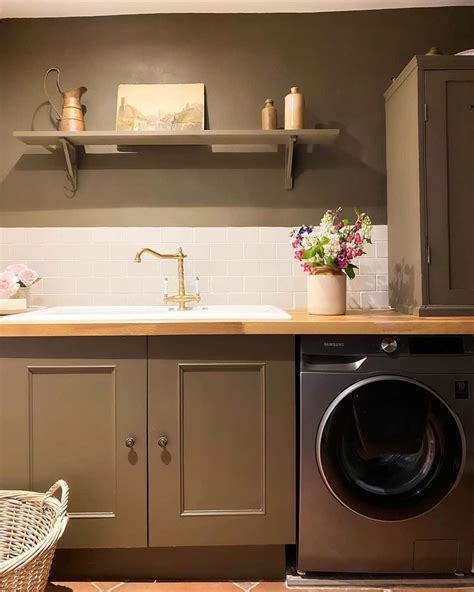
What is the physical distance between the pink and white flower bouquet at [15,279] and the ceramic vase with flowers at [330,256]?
1292mm

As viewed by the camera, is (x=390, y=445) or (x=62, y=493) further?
(x=390, y=445)

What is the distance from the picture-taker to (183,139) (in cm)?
230

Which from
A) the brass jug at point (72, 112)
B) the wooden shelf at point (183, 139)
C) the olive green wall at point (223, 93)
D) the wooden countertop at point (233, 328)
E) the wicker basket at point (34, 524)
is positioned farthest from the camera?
the olive green wall at point (223, 93)

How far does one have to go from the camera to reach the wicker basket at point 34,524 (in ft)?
5.09

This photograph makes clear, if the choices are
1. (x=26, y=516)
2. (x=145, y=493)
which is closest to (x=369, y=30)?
(x=145, y=493)

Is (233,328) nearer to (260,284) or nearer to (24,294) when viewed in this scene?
(260,284)

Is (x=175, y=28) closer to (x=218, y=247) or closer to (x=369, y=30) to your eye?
(x=369, y=30)

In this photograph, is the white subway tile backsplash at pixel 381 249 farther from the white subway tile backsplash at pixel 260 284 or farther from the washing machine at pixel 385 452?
the washing machine at pixel 385 452

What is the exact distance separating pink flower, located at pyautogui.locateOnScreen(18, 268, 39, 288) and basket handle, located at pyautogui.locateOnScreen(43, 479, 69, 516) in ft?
3.31

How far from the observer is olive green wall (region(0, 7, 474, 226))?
2.46 meters

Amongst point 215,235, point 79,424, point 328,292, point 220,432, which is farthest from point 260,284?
point 79,424

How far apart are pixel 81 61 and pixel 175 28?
52cm

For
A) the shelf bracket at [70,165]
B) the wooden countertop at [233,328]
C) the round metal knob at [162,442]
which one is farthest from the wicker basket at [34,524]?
the shelf bracket at [70,165]

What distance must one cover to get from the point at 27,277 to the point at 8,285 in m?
0.10
